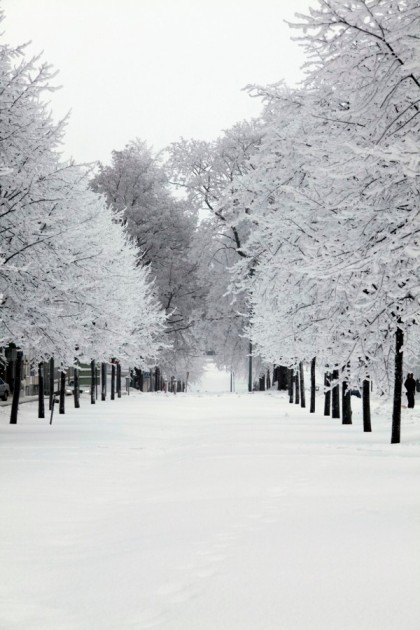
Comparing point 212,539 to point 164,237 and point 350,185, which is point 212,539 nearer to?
point 350,185

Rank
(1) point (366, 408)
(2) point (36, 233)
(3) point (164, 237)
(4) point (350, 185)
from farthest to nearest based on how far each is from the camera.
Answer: (3) point (164, 237), (1) point (366, 408), (2) point (36, 233), (4) point (350, 185)

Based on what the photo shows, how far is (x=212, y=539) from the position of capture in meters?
7.01

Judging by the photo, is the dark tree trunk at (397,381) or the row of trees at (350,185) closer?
the row of trees at (350,185)

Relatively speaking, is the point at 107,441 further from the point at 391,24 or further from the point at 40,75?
the point at 391,24

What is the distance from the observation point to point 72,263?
1848 cm

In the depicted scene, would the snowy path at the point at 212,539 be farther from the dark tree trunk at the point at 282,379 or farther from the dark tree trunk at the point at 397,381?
the dark tree trunk at the point at 282,379

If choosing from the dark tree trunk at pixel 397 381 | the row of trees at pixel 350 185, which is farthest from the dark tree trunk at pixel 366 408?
the dark tree trunk at pixel 397 381

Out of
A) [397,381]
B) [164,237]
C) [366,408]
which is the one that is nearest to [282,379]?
[164,237]

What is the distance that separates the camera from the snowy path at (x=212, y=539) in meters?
4.85

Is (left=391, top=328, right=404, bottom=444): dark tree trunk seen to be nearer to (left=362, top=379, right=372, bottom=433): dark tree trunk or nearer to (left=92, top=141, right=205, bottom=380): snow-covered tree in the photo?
(left=362, top=379, right=372, bottom=433): dark tree trunk

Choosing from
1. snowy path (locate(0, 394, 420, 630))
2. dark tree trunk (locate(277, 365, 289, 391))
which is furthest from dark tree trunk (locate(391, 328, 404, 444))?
dark tree trunk (locate(277, 365, 289, 391))

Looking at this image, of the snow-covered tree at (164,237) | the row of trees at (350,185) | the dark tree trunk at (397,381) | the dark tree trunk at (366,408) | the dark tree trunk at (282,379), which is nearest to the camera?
the row of trees at (350,185)

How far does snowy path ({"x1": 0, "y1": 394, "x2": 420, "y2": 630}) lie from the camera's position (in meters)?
4.85

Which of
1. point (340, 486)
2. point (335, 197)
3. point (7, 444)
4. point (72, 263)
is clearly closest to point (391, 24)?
point (335, 197)
